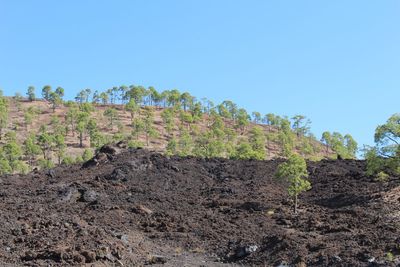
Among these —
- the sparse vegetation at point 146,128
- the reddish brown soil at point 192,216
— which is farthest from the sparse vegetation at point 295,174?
the sparse vegetation at point 146,128

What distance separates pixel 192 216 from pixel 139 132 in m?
85.8

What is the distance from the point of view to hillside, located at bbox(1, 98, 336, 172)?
113m

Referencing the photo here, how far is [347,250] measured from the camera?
102 feet

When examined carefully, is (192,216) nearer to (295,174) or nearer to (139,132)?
(295,174)

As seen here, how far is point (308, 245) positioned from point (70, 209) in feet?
64.2

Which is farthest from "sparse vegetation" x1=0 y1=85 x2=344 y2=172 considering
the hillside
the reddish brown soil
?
the reddish brown soil

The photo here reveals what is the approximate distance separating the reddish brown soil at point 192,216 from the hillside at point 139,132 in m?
37.9

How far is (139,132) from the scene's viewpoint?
128875mm

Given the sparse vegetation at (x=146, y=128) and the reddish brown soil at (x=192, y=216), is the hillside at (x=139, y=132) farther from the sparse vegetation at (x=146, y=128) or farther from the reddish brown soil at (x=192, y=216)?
the reddish brown soil at (x=192, y=216)

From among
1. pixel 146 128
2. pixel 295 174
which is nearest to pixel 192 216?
pixel 295 174

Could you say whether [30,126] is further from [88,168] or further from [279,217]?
[279,217]

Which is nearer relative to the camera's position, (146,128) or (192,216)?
(192,216)

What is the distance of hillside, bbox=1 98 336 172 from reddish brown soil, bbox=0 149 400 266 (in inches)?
1493

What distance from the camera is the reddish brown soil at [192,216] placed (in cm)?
2984
